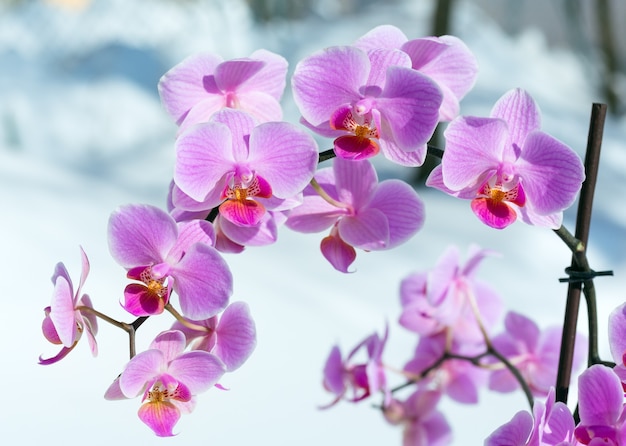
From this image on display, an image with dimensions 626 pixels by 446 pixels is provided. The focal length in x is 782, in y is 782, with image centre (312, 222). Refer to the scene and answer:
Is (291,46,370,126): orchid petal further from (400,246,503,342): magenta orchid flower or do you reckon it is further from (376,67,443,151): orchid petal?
(400,246,503,342): magenta orchid flower

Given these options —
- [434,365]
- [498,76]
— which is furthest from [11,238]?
[498,76]

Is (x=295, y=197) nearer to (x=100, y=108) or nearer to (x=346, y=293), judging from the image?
(x=346, y=293)

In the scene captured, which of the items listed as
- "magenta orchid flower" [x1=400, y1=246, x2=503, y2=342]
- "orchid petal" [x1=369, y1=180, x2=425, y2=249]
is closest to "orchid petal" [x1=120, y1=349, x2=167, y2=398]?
"orchid petal" [x1=369, y1=180, x2=425, y2=249]

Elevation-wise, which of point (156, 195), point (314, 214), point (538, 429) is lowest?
point (538, 429)

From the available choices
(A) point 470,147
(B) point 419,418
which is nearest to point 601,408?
(A) point 470,147

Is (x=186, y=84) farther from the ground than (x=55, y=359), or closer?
farther from the ground

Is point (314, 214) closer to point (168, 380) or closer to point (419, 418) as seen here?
point (168, 380)

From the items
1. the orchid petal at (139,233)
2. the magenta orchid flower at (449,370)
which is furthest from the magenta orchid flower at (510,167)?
the magenta orchid flower at (449,370)
